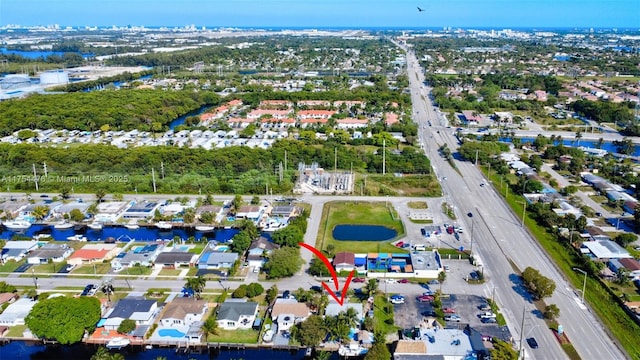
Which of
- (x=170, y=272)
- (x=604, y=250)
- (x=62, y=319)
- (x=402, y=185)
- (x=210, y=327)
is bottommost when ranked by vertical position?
(x=170, y=272)

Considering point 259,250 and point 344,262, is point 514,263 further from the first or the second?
point 259,250

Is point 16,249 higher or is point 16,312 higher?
point 16,249

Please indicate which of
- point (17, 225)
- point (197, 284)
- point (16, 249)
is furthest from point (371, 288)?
point (17, 225)

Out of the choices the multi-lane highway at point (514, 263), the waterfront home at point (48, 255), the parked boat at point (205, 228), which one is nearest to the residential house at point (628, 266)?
the multi-lane highway at point (514, 263)

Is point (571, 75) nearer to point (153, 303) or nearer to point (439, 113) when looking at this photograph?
point (439, 113)

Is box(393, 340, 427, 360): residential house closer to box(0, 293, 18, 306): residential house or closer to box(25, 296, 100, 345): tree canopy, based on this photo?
box(25, 296, 100, 345): tree canopy

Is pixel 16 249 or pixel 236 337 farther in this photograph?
pixel 16 249
